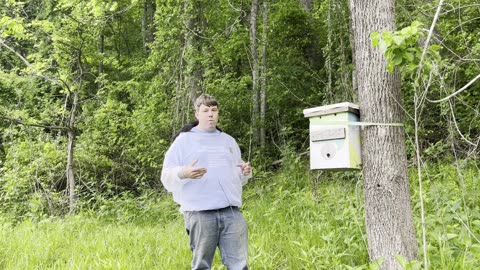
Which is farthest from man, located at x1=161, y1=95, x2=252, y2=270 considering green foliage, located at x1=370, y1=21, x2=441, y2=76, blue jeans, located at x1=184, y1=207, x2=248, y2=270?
green foliage, located at x1=370, y1=21, x2=441, y2=76

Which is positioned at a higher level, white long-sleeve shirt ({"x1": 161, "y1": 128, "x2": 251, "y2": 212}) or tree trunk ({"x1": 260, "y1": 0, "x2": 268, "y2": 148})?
tree trunk ({"x1": 260, "y1": 0, "x2": 268, "y2": 148})

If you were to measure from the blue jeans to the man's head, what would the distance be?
0.64m

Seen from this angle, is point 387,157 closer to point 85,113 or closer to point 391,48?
point 391,48

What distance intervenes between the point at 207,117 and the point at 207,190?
0.55m

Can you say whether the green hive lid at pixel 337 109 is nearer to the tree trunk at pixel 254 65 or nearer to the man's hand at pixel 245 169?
the man's hand at pixel 245 169

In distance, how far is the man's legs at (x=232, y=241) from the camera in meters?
3.03

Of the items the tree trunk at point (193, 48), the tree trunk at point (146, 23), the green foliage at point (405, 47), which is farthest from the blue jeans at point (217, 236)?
the tree trunk at point (146, 23)

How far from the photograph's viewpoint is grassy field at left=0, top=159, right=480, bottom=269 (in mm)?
3340

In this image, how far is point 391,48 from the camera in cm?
216

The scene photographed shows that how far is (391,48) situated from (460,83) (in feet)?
17.2

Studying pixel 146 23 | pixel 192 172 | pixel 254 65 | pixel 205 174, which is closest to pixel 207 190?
pixel 205 174

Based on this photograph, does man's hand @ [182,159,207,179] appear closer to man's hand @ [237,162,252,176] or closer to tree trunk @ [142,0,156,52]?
man's hand @ [237,162,252,176]

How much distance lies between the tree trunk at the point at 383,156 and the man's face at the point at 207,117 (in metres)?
1.08

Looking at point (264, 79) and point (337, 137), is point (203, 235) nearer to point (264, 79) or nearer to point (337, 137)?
point (337, 137)
